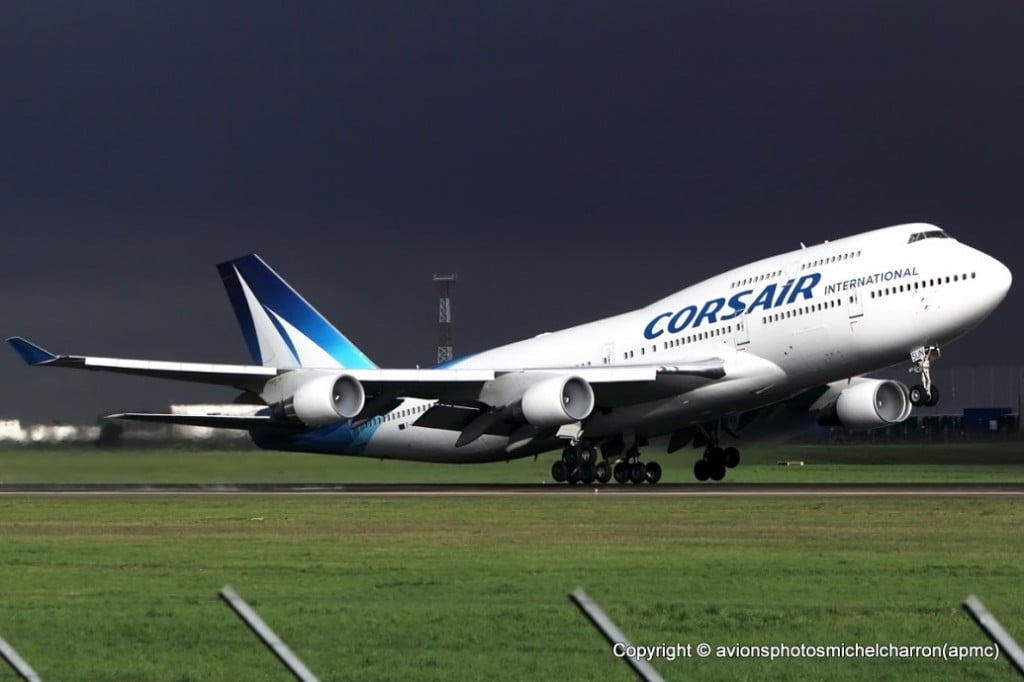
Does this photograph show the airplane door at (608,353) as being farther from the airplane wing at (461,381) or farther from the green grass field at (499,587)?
the green grass field at (499,587)

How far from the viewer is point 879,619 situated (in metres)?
15.7

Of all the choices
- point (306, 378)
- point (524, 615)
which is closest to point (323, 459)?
point (306, 378)

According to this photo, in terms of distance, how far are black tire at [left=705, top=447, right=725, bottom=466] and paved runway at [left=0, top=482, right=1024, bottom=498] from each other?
50.4 inches

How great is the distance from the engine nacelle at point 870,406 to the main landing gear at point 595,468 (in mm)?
4992

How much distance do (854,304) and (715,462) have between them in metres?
7.21

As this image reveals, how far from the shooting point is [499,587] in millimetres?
18406

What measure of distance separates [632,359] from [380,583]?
26.7 m

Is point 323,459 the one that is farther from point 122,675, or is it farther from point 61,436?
point 122,675

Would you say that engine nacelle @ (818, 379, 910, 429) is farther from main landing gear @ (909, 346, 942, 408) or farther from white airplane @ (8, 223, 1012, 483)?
main landing gear @ (909, 346, 942, 408)

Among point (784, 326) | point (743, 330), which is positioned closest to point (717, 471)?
point (743, 330)

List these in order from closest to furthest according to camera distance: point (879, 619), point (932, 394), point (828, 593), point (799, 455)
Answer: point (879, 619)
point (828, 593)
point (932, 394)
point (799, 455)

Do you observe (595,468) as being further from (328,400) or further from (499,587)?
(499,587)

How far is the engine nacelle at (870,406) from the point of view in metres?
45.2

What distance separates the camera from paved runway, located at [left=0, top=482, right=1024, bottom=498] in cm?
3641
